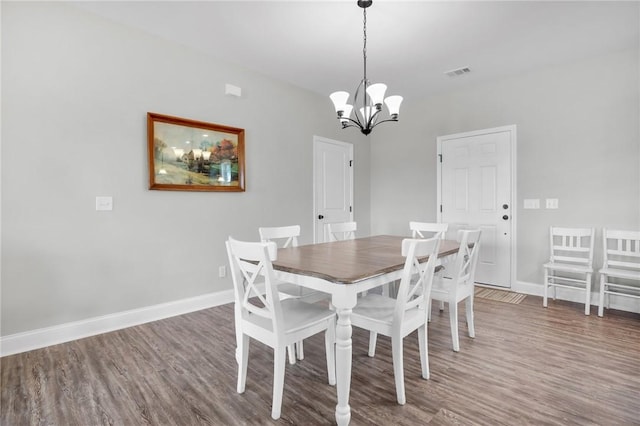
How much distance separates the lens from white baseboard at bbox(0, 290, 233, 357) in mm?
2381

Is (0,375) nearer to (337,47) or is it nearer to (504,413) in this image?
(504,413)

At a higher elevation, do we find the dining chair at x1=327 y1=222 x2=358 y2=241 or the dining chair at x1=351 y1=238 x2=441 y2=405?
the dining chair at x1=327 y1=222 x2=358 y2=241

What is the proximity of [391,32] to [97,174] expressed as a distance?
2.81m

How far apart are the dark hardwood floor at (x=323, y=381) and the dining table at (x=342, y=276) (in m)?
0.29

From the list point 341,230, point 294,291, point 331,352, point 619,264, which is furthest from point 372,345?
point 619,264

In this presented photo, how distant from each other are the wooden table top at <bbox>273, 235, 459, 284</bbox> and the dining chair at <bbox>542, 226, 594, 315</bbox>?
5.26 feet

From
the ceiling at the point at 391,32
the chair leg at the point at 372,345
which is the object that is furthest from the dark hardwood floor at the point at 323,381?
the ceiling at the point at 391,32

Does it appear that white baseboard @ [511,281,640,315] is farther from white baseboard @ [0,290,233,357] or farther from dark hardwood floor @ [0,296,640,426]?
white baseboard @ [0,290,233,357]

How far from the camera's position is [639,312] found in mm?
3199

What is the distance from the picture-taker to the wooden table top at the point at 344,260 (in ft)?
5.33

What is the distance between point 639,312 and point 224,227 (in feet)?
14.0

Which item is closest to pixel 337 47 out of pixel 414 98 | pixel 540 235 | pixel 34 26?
pixel 414 98

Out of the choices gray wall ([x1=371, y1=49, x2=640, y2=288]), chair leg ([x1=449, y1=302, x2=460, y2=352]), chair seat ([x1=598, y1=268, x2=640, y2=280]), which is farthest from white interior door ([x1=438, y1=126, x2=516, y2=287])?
chair leg ([x1=449, y1=302, x2=460, y2=352])

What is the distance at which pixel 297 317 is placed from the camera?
180 cm
